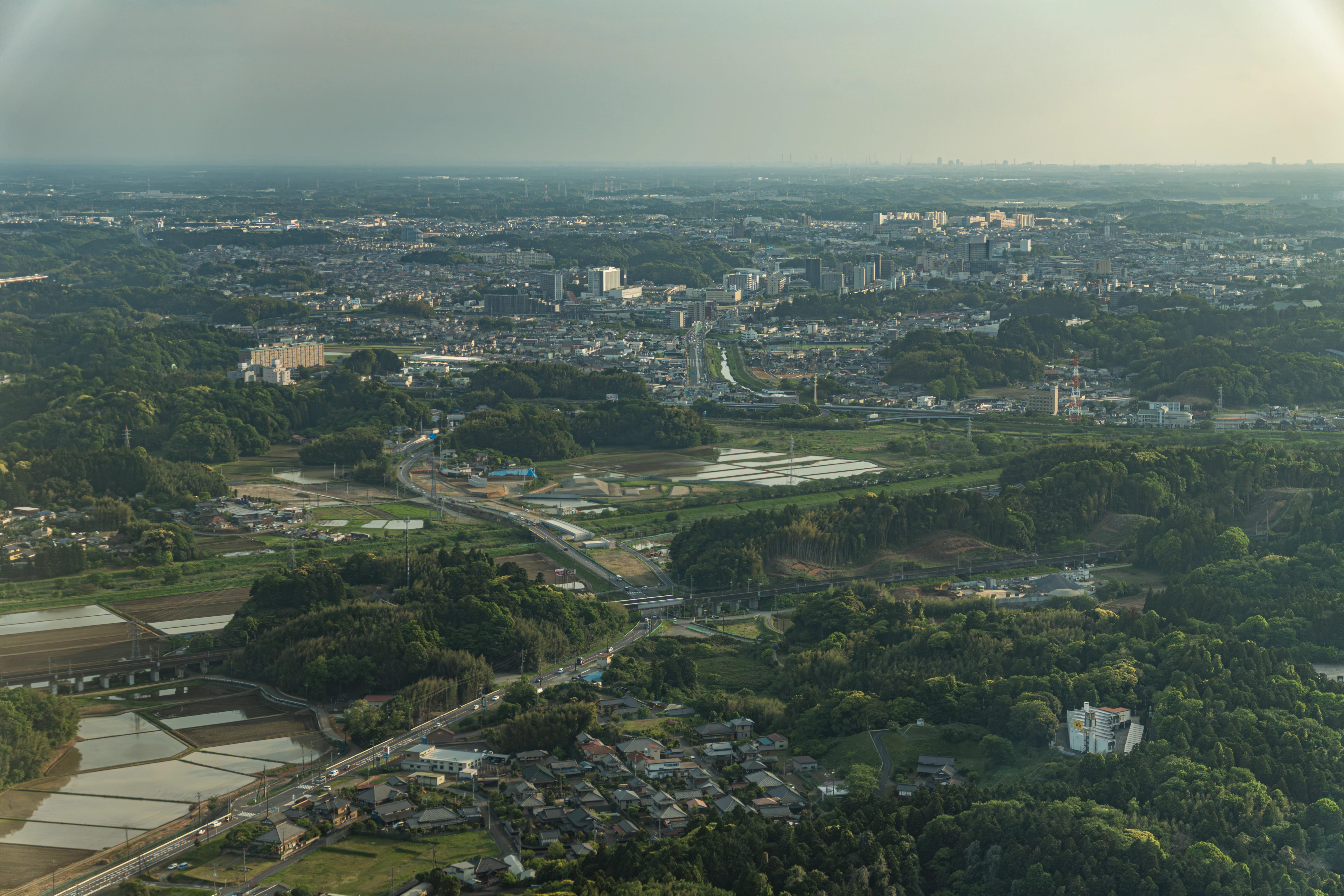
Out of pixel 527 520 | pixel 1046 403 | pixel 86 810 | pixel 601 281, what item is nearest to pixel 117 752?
pixel 86 810

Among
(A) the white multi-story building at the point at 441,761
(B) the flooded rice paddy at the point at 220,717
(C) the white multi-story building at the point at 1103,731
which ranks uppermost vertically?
(C) the white multi-story building at the point at 1103,731

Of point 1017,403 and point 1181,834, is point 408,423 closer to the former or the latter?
point 1017,403

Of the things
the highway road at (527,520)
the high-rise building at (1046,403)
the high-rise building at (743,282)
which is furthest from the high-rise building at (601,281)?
the highway road at (527,520)

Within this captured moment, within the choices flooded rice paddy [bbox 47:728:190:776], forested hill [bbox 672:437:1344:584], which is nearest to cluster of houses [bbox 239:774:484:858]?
flooded rice paddy [bbox 47:728:190:776]

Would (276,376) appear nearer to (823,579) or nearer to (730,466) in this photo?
(730,466)

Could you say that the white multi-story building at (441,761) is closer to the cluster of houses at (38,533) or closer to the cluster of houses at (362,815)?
the cluster of houses at (362,815)

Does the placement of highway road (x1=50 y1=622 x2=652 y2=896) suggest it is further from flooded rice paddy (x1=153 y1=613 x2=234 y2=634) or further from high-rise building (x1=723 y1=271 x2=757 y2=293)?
high-rise building (x1=723 y1=271 x2=757 y2=293)
